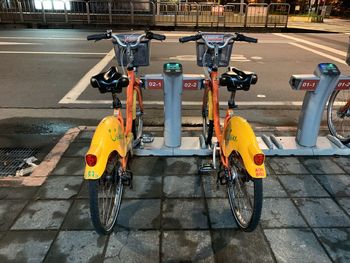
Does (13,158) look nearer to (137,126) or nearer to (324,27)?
(137,126)

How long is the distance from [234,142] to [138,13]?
17026 mm

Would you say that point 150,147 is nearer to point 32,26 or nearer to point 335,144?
point 335,144

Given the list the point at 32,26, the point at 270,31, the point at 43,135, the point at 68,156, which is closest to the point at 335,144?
the point at 68,156

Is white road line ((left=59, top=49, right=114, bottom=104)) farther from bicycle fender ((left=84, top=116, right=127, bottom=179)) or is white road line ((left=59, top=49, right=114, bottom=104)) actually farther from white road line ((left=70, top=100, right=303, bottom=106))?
bicycle fender ((left=84, top=116, right=127, bottom=179))

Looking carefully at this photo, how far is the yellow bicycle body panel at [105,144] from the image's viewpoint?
2.48m

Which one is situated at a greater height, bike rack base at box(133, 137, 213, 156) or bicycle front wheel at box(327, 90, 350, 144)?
bicycle front wheel at box(327, 90, 350, 144)

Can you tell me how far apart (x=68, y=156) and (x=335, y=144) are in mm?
3528

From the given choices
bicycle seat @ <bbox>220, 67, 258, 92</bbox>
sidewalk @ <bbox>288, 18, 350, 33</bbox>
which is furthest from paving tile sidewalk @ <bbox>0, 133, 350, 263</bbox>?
sidewalk @ <bbox>288, 18, 350, 33</bbox>

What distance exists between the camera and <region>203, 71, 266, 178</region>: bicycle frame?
2.59 meters

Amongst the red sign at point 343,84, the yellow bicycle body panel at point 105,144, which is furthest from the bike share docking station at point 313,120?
the yellow bicycle body panel at point 105,144

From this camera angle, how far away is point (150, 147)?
4.32 m

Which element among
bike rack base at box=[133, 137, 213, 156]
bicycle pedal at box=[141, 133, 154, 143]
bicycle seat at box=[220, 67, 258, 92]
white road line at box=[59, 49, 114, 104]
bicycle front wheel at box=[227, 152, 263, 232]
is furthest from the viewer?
white road line at box=[59, 49, 114, 104]

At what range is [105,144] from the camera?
264 centimetres

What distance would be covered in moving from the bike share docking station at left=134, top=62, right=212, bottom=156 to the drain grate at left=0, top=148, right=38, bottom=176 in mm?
1442
